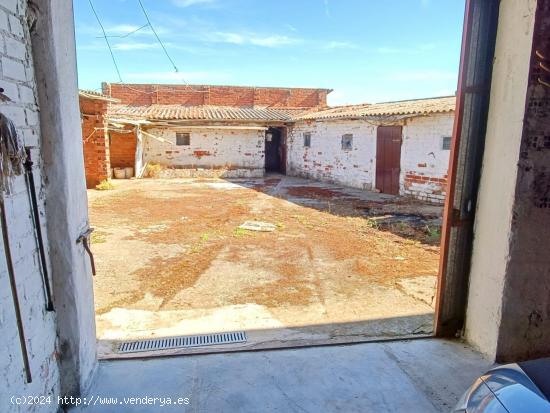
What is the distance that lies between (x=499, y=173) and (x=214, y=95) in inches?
921

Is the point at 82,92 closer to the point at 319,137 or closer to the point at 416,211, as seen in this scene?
the point at 319,137

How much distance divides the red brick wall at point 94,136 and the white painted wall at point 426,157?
9883 millimetres

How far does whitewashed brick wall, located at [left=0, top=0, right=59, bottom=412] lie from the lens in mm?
1563

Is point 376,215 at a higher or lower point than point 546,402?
lower

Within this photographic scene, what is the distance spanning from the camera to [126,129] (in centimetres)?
1562

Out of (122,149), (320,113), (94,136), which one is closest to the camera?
(94,136)

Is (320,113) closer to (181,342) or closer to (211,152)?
(211,152)

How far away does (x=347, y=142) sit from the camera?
48.1 ft

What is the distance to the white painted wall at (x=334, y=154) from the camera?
13617 mm

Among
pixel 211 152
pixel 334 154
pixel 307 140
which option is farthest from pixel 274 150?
pixel 334 154

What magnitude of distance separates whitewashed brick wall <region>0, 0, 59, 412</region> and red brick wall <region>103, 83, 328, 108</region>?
2330cm

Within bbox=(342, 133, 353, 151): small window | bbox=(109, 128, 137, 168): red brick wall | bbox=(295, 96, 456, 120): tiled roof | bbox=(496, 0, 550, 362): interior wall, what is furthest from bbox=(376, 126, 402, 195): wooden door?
bbox=(496, 0, 550, 362): interior wall

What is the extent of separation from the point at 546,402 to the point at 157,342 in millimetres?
2793

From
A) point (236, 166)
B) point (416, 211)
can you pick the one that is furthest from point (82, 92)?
point (416, 211)
